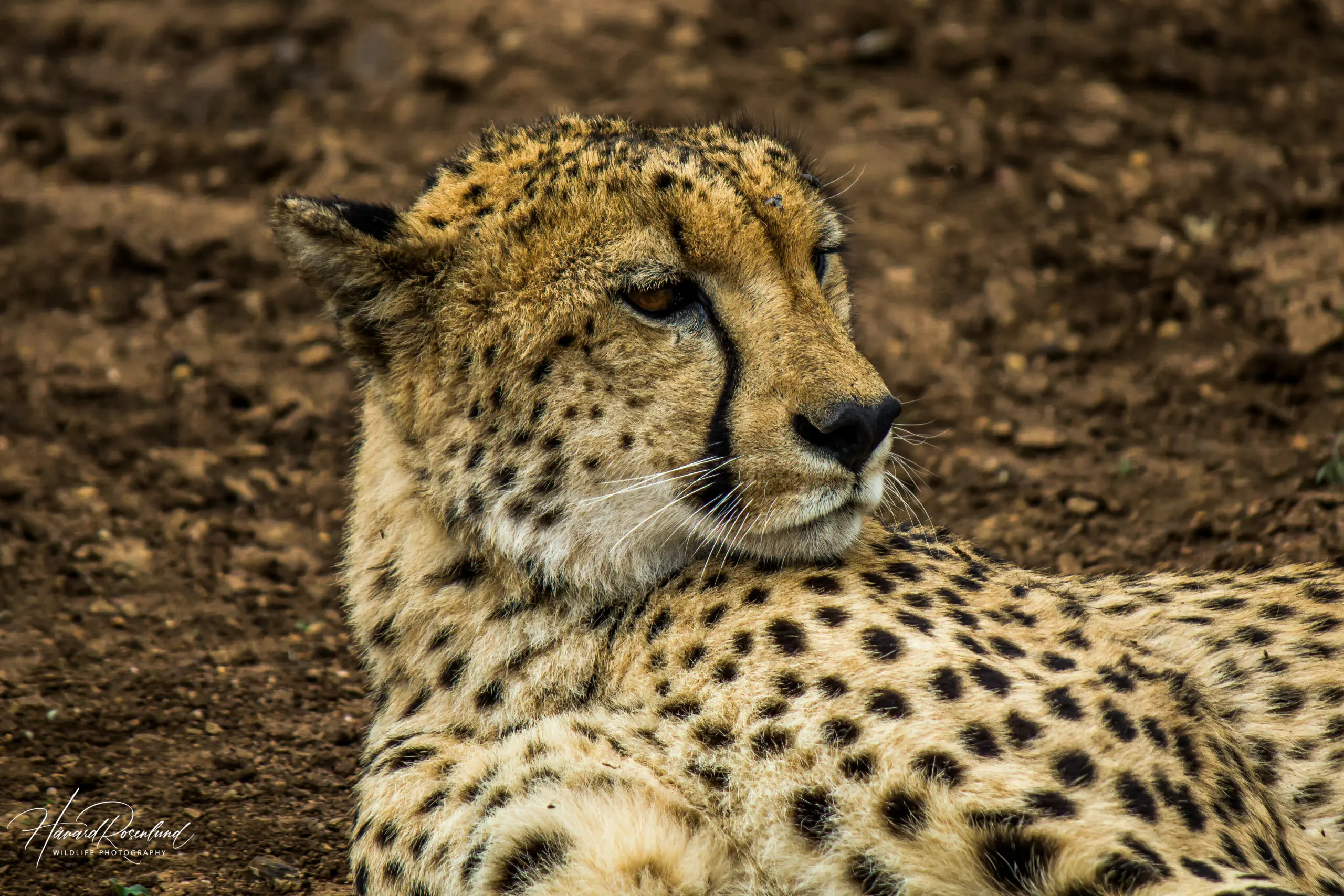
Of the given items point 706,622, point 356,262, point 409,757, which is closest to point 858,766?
point 706,622

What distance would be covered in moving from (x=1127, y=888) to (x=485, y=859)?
3.24 ft

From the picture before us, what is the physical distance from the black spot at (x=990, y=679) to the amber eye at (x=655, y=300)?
82 centimetres

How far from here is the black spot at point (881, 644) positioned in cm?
251

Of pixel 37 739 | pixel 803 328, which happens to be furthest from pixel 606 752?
pixel 37 739

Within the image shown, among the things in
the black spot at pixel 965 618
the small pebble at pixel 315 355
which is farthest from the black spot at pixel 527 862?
the small pebble at pixel 315 355

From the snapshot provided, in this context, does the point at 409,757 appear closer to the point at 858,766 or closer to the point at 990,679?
the point at 858,766

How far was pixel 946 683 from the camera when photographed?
2.46 meters

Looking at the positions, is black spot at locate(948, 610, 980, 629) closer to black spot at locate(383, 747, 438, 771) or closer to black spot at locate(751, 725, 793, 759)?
black spot at locate(751, 725, 793, 759)

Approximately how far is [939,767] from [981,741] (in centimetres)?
9

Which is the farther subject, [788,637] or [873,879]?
[788,637]

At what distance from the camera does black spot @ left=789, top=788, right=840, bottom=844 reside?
2.37m

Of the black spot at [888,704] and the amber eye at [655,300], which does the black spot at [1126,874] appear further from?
the amber eye at [655,300]
